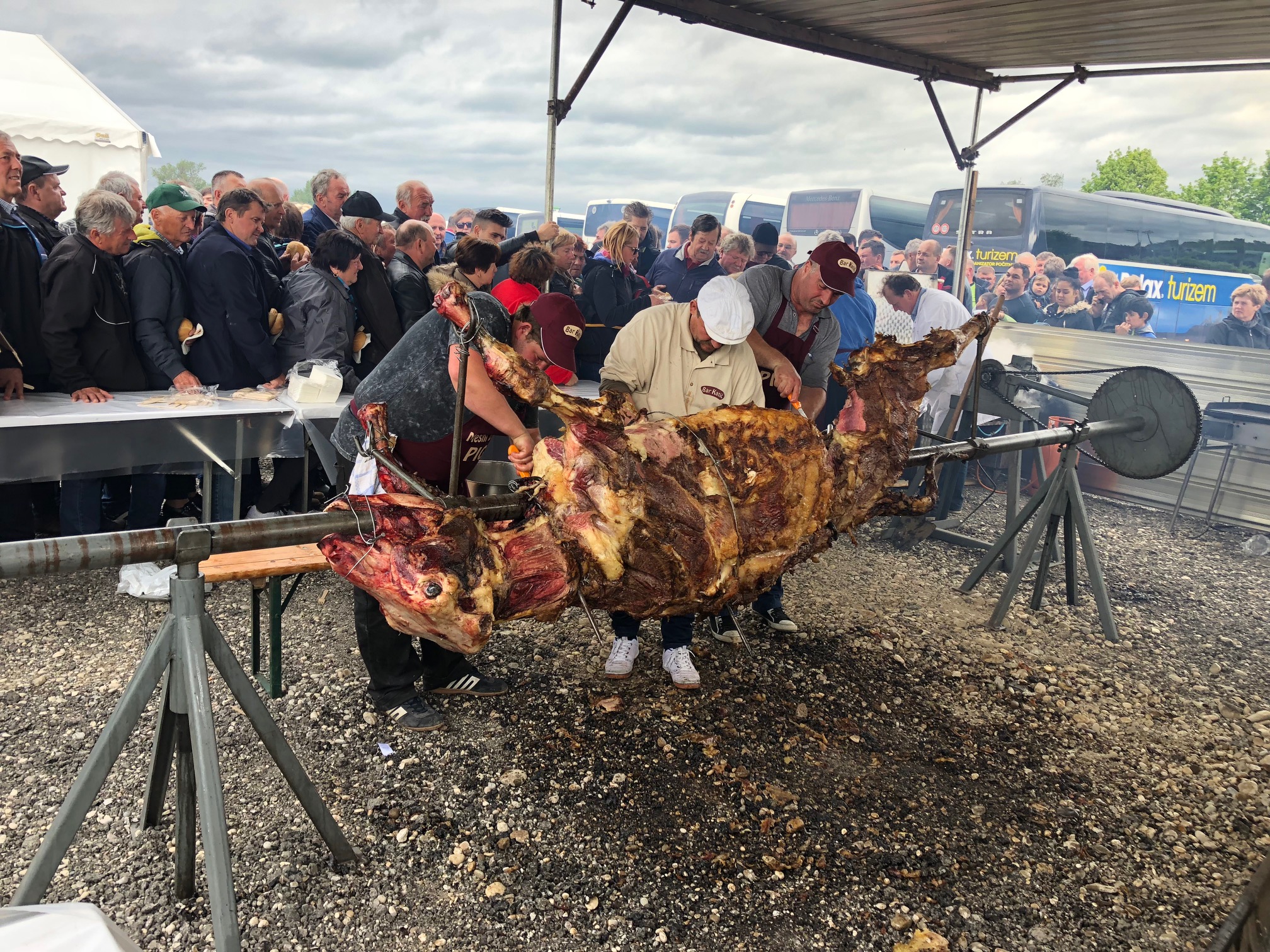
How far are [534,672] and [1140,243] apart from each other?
14363 mm

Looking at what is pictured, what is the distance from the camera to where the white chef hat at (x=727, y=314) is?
344cm

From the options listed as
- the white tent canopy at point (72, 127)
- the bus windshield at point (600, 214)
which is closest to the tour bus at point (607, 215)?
the bus windshield at point (600, 214)

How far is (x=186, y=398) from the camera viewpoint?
14.6ft

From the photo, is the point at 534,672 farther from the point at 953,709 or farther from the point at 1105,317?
the point at 1105,317

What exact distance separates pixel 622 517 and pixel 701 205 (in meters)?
18.2

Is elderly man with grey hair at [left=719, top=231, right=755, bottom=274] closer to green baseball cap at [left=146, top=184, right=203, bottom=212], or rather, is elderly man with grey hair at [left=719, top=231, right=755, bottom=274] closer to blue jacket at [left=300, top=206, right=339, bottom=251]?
blue jacket at [left=300, top=206, right=339, bottom=251]

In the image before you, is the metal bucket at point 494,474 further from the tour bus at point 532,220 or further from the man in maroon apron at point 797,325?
the tour bus at point 532,220

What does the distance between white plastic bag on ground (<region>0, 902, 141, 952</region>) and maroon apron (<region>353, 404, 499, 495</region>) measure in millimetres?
1948

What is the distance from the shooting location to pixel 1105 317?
1128cm

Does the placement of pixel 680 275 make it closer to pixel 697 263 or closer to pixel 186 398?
pixel 697 263

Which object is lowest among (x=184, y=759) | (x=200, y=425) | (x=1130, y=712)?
(x=1130, y=712)

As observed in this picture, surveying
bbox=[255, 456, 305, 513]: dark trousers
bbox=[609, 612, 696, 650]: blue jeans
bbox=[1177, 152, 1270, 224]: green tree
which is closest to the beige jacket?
bbox=[609, 612, 696, 650]: blue jeans

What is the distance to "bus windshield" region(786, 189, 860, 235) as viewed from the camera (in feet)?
53.0

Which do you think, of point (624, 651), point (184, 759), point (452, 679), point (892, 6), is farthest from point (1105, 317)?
point (184, 759)
